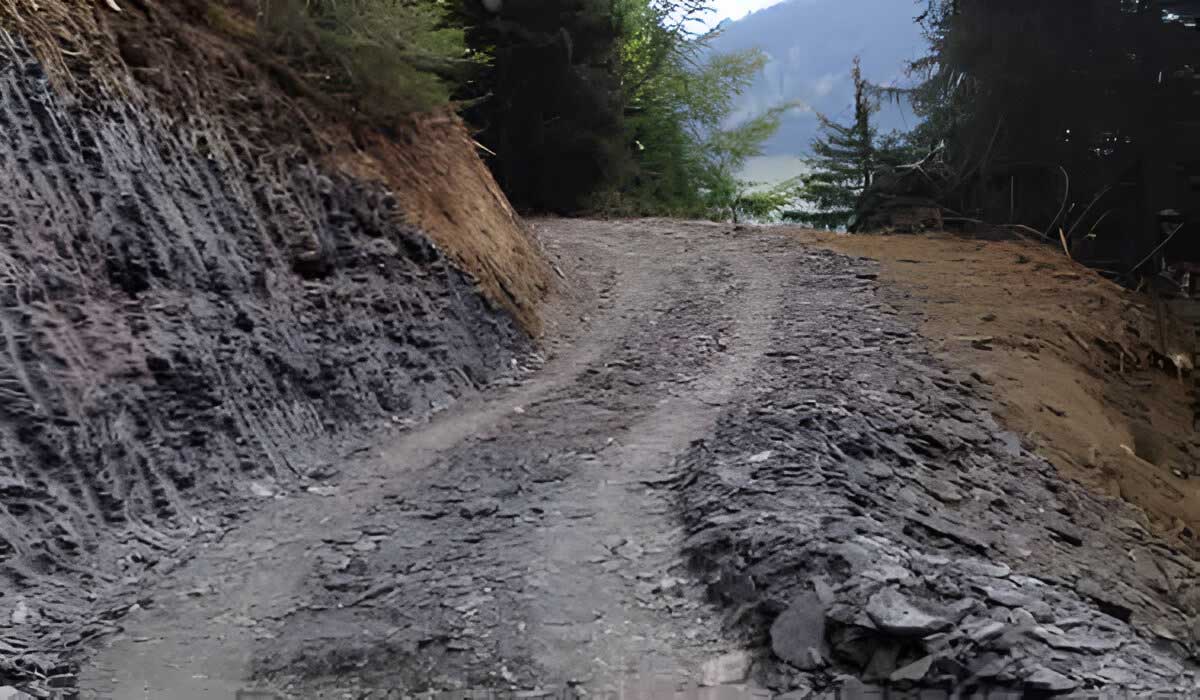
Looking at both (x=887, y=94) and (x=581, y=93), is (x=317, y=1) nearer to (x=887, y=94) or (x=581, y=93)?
(x=581, y=93)

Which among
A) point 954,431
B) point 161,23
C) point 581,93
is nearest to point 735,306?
point 954,431

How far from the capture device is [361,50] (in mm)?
9266

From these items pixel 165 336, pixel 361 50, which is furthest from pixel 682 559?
pixel 361 50

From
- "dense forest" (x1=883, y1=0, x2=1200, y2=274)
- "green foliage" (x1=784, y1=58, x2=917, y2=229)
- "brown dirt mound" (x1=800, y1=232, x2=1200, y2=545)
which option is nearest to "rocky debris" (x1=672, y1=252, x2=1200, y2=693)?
"brown dirt mound" (x1=800, y1=232, x2=1200, y2=545)

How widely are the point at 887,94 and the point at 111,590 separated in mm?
16568

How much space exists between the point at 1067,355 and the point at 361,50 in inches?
292

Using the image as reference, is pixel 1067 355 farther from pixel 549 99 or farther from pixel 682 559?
pixel 549 99

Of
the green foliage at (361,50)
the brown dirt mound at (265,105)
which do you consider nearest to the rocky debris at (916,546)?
the brown dirt mound at (265,105)

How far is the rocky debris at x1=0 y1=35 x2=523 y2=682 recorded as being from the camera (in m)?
5.02

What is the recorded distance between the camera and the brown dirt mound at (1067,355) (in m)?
7.63

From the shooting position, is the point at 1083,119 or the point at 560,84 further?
the point at 560,84

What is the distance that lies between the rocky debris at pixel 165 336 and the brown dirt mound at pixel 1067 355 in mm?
4511

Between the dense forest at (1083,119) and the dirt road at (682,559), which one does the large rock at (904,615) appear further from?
the dense forest at (1083,119)

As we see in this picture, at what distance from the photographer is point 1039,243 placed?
15273mm
